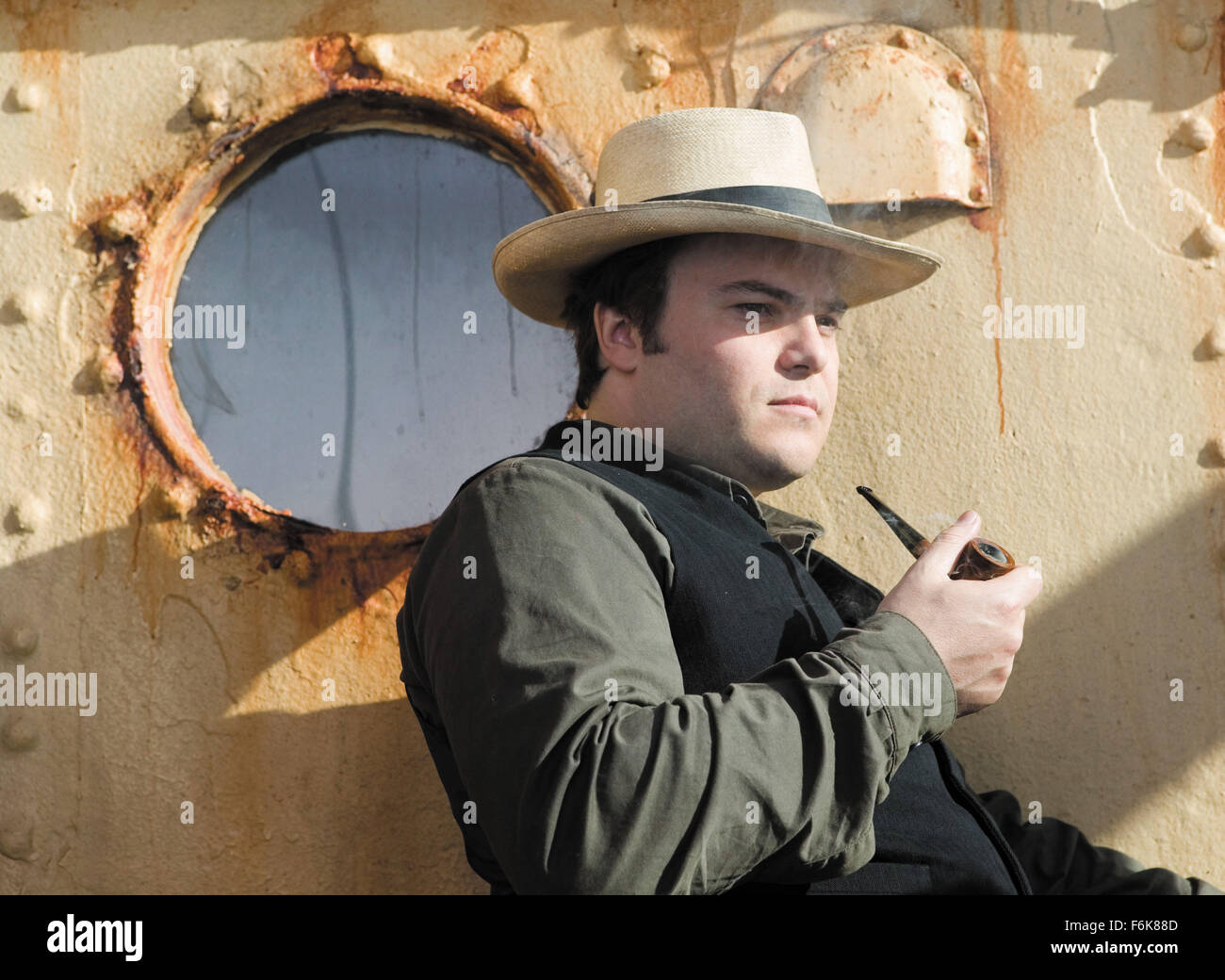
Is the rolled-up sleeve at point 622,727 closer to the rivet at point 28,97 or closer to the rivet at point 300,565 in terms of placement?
the rivet at point 300,565

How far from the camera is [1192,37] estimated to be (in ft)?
7.13

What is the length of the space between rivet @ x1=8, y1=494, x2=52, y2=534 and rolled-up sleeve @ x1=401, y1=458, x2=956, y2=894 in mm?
1123

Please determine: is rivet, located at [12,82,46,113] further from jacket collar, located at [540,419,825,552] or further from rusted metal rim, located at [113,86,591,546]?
jacket collar, located at [540,419,825,552]

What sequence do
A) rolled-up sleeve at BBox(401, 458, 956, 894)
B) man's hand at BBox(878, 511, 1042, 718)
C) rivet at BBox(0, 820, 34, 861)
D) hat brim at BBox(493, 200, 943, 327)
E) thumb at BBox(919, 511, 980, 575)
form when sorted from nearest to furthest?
rolled-up sleeve at BBox(401, 458, 956, 894) → man's hand at BBox(878, 511, 1042, 718) → thumb at BBox(919, 511, 980, 575) → hat brim at BBox(493, 200, 943, 327) → rivet at BBox(0, 820, 34, 861)

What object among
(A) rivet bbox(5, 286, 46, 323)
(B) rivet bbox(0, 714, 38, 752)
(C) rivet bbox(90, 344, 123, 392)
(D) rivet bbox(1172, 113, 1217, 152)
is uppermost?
(D) rivet bbox(1172, 113, 1217, 152)

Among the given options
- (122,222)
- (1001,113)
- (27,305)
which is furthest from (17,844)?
(1001,113)

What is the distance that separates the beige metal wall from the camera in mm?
2127

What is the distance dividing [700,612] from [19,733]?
1401 mm

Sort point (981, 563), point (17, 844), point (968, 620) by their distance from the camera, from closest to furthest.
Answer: point (968, 620) → point (981, 563) → point (17, 844)

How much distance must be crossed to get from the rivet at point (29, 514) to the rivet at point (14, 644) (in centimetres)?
19

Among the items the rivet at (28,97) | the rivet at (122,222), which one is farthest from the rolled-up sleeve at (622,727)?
the rivet at (28,97)

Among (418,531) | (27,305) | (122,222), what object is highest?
(122,222)

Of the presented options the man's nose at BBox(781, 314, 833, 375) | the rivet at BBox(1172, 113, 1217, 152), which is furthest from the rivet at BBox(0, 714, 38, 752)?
the rivet at BBox(1172, 113, 1217, 152)

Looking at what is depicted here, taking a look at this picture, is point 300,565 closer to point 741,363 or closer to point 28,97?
point 741,363
